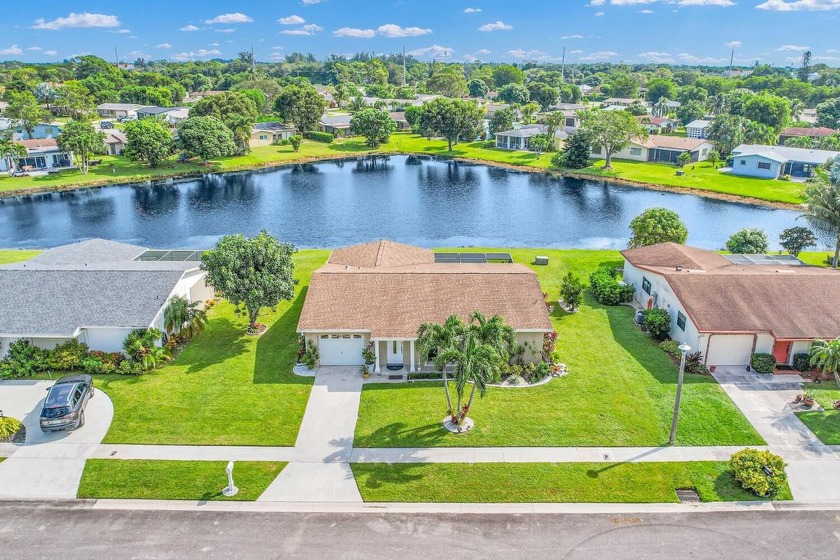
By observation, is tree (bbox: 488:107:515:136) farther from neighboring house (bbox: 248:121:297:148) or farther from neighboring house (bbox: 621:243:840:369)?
neighboring house (bbox: 621:243:840:369)

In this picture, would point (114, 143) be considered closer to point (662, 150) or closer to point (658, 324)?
point (662, 150)

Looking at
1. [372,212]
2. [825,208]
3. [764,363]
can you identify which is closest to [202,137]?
[372,212]

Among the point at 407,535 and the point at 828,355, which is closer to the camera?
the point at 407,535

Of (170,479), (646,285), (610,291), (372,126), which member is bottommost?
(170,479)

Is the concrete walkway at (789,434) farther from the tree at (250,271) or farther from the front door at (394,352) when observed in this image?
the tree at (250,271)

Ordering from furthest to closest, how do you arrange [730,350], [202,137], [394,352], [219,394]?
[202,137]
[730,350]
[394,352]
[219,394]

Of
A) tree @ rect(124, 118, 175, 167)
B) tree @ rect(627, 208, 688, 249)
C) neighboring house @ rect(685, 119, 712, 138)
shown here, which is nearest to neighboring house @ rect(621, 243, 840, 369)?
→ tree @ rect(627, 208, 688, 249)

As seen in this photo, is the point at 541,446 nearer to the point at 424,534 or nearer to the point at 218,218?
the point at 424,534

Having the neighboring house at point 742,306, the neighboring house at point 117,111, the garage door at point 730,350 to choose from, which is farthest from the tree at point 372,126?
the garage door at point 730,350

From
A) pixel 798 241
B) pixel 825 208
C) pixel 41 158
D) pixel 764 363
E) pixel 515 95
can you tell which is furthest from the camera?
pixel 515 95
